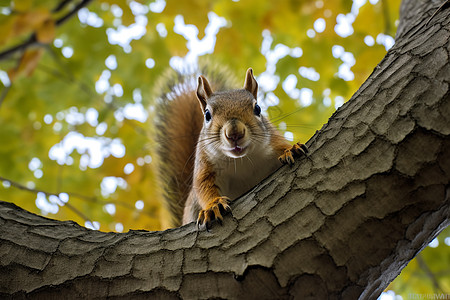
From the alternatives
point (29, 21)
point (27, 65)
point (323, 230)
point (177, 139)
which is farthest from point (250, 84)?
point (27, 65)

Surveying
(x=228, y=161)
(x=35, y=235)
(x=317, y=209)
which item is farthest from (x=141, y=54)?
(x=317, y=209)

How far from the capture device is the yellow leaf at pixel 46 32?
3227 millimetres

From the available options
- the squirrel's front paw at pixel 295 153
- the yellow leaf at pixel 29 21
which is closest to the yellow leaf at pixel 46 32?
the yellow leaf at pixel 29 21

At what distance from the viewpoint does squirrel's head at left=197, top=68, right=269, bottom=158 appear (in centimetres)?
232

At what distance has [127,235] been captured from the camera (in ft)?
6.12

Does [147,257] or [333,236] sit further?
[147,257]

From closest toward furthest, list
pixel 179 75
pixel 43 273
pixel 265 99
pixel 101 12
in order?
pixel 43 273 < pixel 265 99 < pixel 179 75 < pixel 101 12

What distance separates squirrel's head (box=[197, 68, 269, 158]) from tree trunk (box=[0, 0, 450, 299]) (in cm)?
50

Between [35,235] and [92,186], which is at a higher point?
[92,186]

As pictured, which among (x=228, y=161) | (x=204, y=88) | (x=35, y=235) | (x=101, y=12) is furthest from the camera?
(x=101, y=12)

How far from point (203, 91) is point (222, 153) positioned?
0.56 m

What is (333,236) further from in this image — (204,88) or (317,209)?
(204,88)

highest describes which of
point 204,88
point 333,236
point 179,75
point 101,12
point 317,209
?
point 101,12

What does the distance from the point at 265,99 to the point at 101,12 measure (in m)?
2.88
